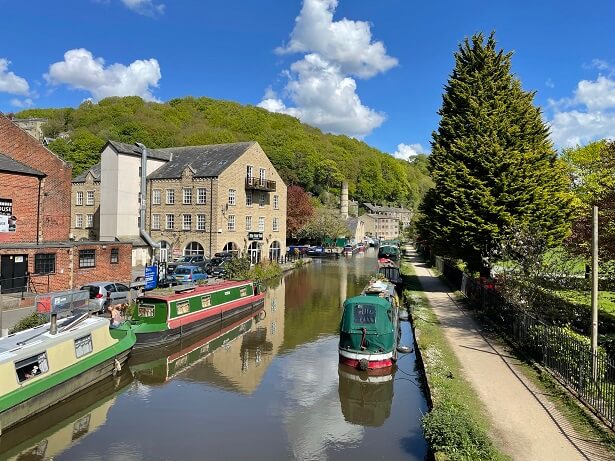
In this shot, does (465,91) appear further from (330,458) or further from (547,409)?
(330,458)

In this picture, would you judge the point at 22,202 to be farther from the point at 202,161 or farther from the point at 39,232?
the point at 202,161

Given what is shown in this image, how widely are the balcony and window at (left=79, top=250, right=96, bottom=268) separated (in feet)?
62.7

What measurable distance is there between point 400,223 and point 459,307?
115992 mm

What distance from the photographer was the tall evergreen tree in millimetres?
24859

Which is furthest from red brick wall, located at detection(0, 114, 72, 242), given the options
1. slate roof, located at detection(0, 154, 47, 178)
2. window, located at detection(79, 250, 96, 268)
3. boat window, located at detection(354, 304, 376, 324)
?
boat window, located at detection(354, 304, 376, 324)

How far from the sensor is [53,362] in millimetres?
12367

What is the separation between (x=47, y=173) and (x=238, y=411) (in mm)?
21193

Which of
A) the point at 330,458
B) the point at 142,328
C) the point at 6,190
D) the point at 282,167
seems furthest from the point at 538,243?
the point at 282,167

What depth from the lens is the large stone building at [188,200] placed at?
1575 inches

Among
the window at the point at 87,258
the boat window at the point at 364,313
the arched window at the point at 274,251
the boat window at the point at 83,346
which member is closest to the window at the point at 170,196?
the arched window at the point at 274,251

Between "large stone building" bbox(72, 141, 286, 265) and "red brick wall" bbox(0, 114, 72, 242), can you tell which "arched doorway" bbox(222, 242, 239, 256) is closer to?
"large stone building" bbox(72, 141, 286, 265)

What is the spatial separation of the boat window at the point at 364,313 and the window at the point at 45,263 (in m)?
16.4

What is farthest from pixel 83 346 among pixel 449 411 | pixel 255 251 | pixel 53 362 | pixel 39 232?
pixel 255 251

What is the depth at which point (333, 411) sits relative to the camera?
41.7ft
